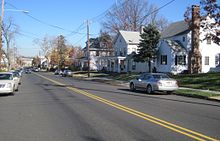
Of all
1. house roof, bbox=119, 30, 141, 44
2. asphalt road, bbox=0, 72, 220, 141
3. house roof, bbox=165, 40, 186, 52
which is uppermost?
house roof, bbox=119, 30, 141, 44

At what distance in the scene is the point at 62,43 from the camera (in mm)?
119375

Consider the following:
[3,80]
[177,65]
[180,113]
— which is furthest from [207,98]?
[177,65]

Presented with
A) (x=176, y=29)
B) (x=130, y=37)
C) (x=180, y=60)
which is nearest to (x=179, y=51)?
(x=180, y=60)

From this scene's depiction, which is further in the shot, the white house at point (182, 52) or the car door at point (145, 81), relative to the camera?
the white house at point (182, 52)

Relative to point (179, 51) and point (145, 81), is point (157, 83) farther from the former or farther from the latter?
point (179, 51)

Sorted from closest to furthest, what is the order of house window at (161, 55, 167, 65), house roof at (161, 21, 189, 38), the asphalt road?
the asphalt road
house window at (161, 55, 167, 65)
house roof at (161, 21, 189, 38)

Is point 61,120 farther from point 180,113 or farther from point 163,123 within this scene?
point 180,113

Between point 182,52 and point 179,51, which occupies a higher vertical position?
point 179,51

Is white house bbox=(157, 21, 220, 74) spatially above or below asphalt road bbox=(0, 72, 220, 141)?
above

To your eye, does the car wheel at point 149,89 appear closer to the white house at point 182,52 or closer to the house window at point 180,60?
the white house at point 182,52

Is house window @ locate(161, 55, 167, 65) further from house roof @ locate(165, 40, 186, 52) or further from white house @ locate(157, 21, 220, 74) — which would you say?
house roof @ locate(165, 40, 186, 52)

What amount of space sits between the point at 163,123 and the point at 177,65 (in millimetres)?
40688

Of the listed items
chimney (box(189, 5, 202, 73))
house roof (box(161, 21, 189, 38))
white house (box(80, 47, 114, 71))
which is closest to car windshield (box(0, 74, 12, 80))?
chimney (box(189, 5, 202, 73))

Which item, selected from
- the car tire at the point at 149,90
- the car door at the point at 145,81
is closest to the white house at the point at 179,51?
the car door at the point at 145,81
